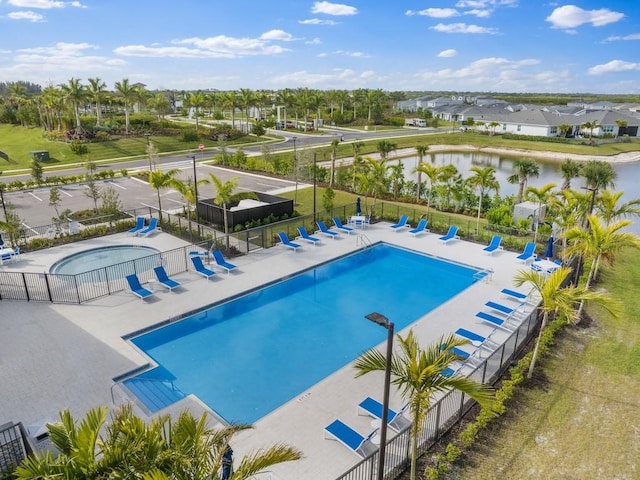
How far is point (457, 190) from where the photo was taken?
2503 cm

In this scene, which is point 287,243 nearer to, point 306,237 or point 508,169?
point 306,237

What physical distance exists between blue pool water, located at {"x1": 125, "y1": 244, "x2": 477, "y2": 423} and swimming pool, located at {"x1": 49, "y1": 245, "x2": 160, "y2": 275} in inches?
197

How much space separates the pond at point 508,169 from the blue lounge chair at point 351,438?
1041 inches

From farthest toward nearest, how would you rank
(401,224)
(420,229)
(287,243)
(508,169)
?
(508,169) → (401,224) → (420,229) → (287,243)

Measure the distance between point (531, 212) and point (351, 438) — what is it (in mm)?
16811

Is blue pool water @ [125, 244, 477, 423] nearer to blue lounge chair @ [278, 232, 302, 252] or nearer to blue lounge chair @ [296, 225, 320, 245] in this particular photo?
blue lounge chair @ [278, 232, 302, 252]

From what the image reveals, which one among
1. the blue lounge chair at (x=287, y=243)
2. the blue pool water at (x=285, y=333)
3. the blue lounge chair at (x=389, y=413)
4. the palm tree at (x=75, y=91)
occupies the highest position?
the palm tree at (x=75, y=91)

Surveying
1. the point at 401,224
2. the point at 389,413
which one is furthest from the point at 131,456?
the point at 401,224

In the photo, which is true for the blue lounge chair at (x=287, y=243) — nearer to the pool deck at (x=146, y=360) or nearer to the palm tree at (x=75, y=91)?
the pool deck at (x=146, y=360)

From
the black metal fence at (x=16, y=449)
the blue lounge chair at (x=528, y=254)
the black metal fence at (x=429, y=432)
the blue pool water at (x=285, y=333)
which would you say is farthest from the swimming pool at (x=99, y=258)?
the blue lounge chair at (x=528, y=254)

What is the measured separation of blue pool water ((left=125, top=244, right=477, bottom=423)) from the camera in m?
10.5

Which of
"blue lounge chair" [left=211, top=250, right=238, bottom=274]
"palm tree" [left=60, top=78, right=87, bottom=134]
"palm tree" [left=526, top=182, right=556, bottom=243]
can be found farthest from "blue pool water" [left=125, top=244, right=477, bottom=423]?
"palm tree" [left=60, top=78, right=87, bottom=134]

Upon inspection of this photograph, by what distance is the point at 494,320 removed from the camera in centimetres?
1282

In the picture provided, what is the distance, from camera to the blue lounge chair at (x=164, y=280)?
1500cm
